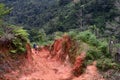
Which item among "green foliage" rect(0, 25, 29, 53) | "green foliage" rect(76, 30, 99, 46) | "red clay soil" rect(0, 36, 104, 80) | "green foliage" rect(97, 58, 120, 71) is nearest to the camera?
"green foliage" rect(97, 58, 120, 71)

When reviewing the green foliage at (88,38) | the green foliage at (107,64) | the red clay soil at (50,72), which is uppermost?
the green foliage at (107,64)

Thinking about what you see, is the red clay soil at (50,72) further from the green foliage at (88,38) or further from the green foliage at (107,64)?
the green foliage at (88,38)

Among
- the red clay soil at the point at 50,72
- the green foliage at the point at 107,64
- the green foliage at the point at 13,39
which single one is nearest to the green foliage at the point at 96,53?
the green foliage at the point at 107,64

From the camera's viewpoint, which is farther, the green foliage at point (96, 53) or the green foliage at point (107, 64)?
the green foliage at point (96, 53)

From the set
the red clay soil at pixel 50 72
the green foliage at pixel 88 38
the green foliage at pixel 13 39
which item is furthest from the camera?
the green foliage at pixel 88 38

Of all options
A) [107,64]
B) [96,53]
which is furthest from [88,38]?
[107,64]

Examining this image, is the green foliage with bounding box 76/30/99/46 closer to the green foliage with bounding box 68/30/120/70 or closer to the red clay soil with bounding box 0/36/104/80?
the green foliage with bounding box 68/30/120/70

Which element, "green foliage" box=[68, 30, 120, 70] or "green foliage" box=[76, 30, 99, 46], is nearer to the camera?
"green foliage" box=[68, 30, 120, 70]

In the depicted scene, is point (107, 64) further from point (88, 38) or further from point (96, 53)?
point (88, 38)

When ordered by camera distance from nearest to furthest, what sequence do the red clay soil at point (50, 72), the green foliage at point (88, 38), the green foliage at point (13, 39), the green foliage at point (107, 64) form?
the green foliage at point (107, 64)
the red clay soil at point (50, 72)
the green foliage at point (13, 39)
the green foliage at point (88, 38)

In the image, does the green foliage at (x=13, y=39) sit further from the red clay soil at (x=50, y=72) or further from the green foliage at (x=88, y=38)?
the green foliage at (x=88, y=38)

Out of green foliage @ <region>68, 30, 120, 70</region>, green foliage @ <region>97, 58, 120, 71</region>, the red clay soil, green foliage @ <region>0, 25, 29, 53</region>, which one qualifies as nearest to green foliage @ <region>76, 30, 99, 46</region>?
green foliage @ <region>68, 30, 120, 70</region>

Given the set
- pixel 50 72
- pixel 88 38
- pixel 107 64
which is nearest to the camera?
pixel 107 64

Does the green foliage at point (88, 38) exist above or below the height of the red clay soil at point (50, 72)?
above
